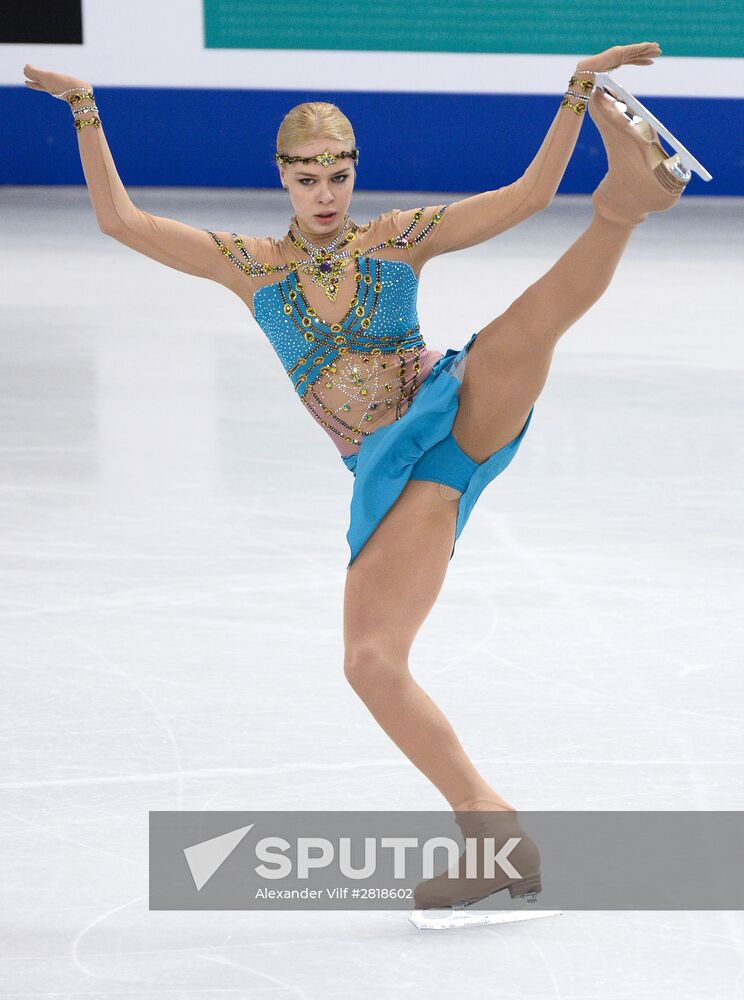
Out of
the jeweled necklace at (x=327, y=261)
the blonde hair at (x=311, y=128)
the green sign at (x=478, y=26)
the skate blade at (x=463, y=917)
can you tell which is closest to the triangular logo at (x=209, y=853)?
the skate blade at (x=463, y=917)

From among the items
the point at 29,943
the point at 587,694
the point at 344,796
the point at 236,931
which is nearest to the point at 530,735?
the point at 587,694

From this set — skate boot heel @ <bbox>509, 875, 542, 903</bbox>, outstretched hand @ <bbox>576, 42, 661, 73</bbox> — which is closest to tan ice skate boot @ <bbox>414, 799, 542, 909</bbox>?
skate boot heel @ <bbox>509, 875, 542, 903</bbox>

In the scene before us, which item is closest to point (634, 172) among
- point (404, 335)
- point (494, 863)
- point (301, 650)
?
point (404, 335)

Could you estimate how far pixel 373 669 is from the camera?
84.7 inches

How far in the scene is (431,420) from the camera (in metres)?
2.21

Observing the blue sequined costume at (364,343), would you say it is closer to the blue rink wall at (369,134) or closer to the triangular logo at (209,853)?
the triangular logo at (209,853)

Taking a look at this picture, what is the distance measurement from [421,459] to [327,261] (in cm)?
34

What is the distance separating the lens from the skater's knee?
7.06ft

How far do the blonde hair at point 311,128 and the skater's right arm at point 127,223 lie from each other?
0.57 feet

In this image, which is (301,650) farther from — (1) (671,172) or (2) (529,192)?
(1) (671,172)

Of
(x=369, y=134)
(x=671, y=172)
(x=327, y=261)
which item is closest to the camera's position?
(x=671, y=172)

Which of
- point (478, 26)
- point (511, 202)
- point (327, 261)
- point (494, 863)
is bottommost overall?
point (478, 26)

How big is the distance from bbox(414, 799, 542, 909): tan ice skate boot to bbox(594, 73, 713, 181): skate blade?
0.94 m

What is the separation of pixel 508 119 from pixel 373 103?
3.10 ft
